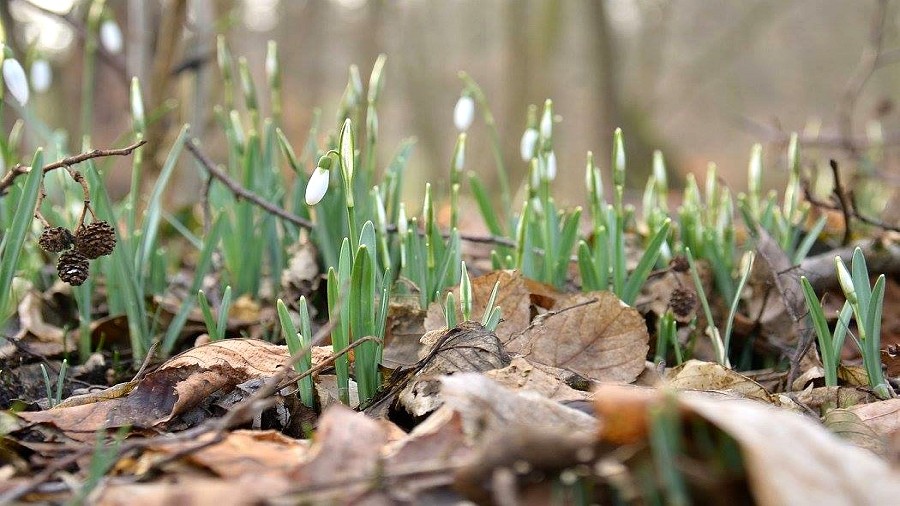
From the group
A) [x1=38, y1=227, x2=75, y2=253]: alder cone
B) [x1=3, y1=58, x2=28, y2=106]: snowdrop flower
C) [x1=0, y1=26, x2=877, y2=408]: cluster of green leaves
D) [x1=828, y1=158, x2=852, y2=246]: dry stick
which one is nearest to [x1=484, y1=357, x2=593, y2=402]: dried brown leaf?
[x1=0, y1=26, x2=877, y2=408]: cluster of green leaves

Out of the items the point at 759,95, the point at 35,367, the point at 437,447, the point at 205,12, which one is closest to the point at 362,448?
the point at 437,447

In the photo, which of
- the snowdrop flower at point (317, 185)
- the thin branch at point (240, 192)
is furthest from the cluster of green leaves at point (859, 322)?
the thin branch at point (240, 192)

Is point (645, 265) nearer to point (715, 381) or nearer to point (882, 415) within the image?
point (715, 381)

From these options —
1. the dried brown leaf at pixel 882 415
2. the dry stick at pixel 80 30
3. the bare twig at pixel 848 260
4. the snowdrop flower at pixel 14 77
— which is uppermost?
the dry stick at pixel 80 30

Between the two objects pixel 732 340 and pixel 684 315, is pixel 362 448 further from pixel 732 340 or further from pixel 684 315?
pixel 732 340

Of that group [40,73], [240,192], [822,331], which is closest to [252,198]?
[240,192]

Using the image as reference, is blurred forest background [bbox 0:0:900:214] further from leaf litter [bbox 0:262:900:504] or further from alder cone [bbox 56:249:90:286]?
leaf litter [bbox 0:262:900:504]

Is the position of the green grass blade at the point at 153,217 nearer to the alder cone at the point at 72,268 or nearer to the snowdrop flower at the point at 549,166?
the alder cone at the point at 72,268
